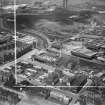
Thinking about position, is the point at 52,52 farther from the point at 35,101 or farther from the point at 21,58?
the point at 35,101

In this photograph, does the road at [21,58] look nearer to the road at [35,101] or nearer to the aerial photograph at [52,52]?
the aerial photograph at [52,52]

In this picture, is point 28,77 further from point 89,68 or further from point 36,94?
point 89,68

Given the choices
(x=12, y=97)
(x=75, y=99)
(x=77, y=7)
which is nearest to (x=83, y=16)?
(x=77, y=7)

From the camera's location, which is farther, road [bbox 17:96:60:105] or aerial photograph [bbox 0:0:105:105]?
aerial photograph [bbox 0:0:105:105]

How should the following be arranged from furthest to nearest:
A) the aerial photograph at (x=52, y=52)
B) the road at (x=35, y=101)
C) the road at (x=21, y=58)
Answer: the road at (x=21, y=58)
the aerial photograph at (x=52, y=52)
the road at (x=35, y=101)

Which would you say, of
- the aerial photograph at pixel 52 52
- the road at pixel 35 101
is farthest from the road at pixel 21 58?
the road at pixel 35 101

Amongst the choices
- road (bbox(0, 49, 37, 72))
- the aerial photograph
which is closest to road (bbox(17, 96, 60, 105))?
the aerial photograph

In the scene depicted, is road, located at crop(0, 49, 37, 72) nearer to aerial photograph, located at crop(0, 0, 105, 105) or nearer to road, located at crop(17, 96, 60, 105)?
aerial photograph, located at crop(0, 0, 105, 105)

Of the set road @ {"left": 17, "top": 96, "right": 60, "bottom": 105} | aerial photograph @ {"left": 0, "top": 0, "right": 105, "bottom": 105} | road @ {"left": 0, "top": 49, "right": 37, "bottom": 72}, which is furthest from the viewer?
road @ {"left": 0, "top": 49, "right": 37, "bottom": 72}
